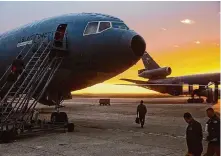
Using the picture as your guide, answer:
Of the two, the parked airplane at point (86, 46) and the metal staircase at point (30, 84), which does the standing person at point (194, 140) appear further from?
the metal staircase at point (30, 84)

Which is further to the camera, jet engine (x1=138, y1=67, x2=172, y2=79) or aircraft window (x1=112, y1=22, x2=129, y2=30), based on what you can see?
jet engine (x1=138, y1=67, x2=172, y2=79)

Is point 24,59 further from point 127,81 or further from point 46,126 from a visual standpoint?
point 127,81

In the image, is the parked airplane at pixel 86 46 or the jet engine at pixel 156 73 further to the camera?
the jet engine at pixel 156 73

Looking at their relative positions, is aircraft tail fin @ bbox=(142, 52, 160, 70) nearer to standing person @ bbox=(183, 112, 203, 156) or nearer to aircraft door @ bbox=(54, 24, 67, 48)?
aircraft door @ bbox=(54, 24, 67, 48)

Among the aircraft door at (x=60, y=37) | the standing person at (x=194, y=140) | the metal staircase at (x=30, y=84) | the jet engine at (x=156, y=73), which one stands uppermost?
the jet engine at (x=156, y=73)

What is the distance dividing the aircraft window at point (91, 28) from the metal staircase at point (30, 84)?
1825 millimetres

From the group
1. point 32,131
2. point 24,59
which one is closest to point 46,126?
point 32,131

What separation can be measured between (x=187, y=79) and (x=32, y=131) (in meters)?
47.0

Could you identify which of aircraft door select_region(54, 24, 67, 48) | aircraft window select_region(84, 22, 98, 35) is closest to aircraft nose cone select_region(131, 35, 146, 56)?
aircraft window select_region(84, 22, 98, 35)

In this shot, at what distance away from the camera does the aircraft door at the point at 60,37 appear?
49.8 ft

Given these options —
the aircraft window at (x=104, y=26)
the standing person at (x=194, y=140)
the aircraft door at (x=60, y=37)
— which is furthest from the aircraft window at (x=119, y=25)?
the standing person at (x=194, y=140)

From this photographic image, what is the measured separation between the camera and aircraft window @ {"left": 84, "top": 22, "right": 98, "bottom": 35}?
1478cm

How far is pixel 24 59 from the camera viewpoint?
16.3 metres

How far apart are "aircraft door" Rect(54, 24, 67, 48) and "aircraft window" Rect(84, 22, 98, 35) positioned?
46.3 inches
